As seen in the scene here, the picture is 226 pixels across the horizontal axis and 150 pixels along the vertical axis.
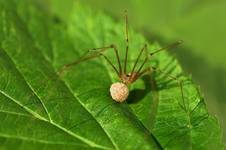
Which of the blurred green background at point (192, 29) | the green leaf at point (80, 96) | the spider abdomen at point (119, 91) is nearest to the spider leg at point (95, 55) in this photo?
the green leaf at point (80, 96)

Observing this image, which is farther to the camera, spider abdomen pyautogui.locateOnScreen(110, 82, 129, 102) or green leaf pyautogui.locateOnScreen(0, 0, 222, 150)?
spider abdomen pyautogui.locateOnScreen(110, 82, 129, 102)

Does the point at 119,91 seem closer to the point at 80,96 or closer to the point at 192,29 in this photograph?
the point at 80,96

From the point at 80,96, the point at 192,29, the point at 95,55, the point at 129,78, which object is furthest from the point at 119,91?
the point at 192,29

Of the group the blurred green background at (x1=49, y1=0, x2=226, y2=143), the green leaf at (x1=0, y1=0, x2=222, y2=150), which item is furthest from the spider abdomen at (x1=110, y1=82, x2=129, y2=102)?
the blurred green background at (x1=49, y1=0, x2=226, y2=143)

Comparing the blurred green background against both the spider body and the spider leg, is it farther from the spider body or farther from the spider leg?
the spider body

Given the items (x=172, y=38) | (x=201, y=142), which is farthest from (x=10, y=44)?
(x=172, y=38)
